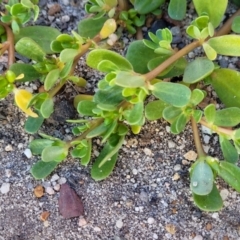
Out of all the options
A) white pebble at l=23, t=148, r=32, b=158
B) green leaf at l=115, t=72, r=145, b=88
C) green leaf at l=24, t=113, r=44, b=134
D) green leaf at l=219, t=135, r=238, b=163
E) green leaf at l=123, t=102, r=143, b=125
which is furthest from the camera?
white pebble at l=23, t=148, r=32, b=158

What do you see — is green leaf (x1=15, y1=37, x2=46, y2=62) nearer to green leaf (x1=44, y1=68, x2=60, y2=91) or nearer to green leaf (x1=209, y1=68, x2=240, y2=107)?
green leaf (x1=44, y1=68, x2=60, y2=91)

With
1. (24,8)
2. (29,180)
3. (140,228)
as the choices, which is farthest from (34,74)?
(140,228)

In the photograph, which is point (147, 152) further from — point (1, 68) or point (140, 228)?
point (1, 68)

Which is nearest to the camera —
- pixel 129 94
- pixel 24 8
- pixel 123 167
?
pixel 129 94

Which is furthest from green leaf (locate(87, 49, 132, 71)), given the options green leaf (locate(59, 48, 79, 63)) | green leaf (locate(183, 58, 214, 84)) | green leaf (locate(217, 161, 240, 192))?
green leaf (locate(217, 161, 240, 192))

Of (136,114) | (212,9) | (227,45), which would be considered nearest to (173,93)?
(136,114)

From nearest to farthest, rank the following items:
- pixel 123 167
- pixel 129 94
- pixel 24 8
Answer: pixel 129 94 → pixel 24 8 → pixel 123 167

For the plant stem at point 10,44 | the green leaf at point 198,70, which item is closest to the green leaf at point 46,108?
the plant stem at point 10,44
